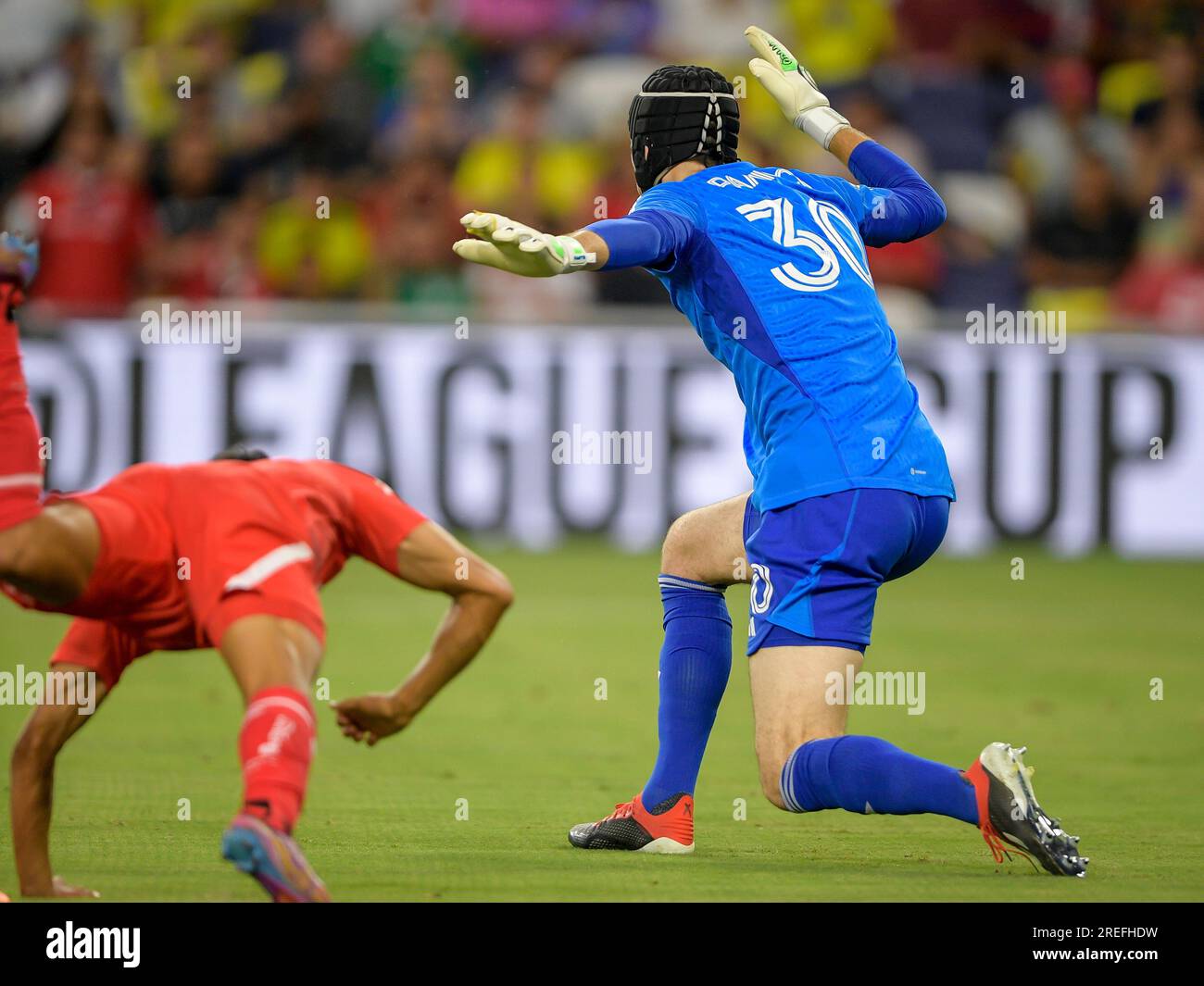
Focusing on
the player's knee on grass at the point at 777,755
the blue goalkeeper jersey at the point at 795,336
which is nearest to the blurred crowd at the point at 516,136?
the blue goalkeeper jersey at the point at 795,336

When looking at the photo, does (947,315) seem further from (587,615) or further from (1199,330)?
(587,615)

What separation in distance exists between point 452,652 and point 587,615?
6.10 metres

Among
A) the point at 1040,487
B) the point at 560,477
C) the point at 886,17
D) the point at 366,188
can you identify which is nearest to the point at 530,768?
the point at 560,477

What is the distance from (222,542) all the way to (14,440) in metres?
0.53

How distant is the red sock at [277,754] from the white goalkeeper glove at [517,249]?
1084 millimetres

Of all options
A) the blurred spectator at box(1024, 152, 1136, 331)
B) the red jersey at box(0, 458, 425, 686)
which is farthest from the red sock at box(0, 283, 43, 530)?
the blurred spectator at box(1024, 152, 1136, 331)

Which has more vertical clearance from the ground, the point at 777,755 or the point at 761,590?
the point at 761,590

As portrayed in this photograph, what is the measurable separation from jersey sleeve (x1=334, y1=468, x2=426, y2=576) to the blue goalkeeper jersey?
3.19 feet

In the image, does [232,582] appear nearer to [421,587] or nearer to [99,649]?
[421,587]

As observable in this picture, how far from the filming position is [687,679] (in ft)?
17.8

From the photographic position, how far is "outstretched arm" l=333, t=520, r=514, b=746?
4500mm

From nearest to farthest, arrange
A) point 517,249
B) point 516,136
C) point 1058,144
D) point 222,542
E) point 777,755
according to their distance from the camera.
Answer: point 222,542 < point 517,249 < point 777,755 < point 516,136 < point 1058,144

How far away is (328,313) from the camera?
13.1m

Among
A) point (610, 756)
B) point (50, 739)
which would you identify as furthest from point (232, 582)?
point (610, 756)
